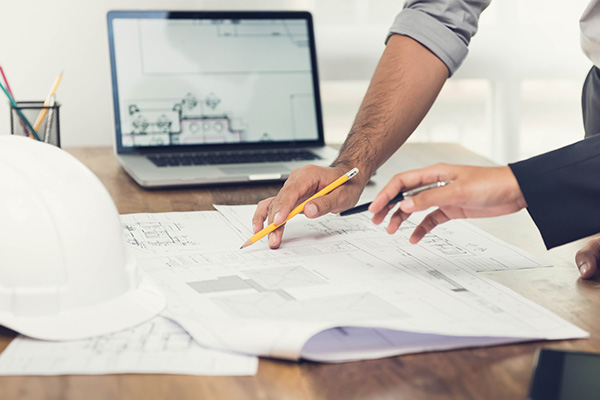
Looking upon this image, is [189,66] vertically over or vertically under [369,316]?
over

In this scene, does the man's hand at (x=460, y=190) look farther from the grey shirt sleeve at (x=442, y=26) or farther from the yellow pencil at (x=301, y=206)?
the grey shirt sleeve at (x=442, y=26)

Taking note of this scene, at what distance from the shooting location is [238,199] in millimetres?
1125

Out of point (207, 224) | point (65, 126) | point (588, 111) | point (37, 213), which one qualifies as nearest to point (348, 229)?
point (207, 224)

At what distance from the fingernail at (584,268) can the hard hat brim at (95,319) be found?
1.50ft

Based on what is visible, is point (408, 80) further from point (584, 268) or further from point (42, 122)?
point (42, 122)

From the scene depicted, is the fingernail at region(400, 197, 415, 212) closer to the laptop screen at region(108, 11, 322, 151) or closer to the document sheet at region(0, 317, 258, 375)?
the document sheet at region(0, 317, 258, 375)

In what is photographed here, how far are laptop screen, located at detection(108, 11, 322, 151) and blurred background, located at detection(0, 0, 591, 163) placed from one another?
25cm

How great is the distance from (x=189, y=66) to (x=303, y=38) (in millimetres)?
245

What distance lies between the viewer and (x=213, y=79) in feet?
4.53

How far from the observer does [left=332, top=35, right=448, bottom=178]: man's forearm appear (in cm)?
109

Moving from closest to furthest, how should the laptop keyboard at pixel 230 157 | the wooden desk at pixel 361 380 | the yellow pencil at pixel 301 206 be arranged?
the wooden desk at pixel 361 380 < the yellow pencil at pixel 301 206 < the laptop keyboard at pixel 230 157

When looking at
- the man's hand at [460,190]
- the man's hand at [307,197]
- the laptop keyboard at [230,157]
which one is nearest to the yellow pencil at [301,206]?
the man's hand at [307,197]

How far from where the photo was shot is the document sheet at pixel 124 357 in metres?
0.54

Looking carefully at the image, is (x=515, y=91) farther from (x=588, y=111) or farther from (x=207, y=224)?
(x=207, y=224)
